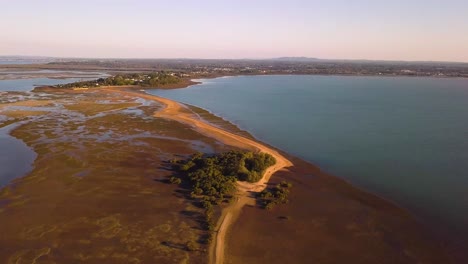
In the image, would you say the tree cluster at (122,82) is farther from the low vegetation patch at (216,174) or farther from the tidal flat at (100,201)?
the low vegetation patch at (216,174)

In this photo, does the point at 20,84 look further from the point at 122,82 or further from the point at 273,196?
the point at 273,196

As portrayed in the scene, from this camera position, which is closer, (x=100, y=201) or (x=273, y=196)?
(x=100, y=201)

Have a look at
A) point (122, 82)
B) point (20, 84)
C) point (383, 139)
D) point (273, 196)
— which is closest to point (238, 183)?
point (273, 196)

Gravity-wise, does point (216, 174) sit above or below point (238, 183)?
above

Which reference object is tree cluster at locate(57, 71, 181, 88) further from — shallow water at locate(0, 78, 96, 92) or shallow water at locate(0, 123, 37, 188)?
shallow water at locate(0, 123, 37, 188)

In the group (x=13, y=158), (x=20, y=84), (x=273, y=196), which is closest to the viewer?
(x=273, y=196)

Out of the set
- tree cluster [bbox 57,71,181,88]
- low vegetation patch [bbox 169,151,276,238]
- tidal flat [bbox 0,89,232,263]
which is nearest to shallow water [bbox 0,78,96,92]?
tree cluster [bbox 57,71,181,88]

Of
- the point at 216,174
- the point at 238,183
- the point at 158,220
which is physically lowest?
the point at 158,220
